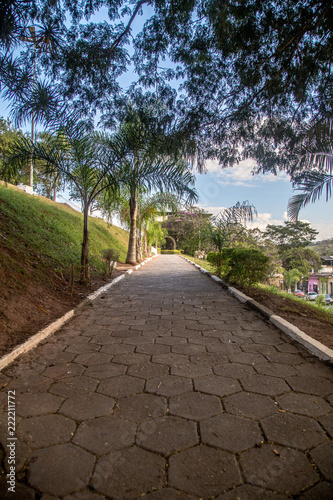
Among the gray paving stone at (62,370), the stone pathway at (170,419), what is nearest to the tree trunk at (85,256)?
the stone pathway at (170,419)

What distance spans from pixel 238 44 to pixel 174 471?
6771mm

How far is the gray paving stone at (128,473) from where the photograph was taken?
4.63ft

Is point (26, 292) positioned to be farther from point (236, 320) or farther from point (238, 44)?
point (238, 44)

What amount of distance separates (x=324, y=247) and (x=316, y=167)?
80.5ft

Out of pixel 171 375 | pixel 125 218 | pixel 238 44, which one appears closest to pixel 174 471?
pixel 171 375

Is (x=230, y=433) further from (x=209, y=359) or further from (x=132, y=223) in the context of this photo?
(x=132, y=223)

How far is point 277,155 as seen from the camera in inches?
284

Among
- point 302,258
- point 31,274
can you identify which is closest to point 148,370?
point 31,274

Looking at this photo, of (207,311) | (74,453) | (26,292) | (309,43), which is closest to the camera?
(74,453)

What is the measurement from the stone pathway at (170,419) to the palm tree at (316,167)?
301 centimetres

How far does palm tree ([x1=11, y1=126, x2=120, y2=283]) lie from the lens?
589 centimetres

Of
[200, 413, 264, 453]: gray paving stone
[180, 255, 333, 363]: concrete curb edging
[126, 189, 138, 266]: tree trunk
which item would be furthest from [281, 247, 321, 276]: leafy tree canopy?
[200, 413, 264, 453]: gray paving stone

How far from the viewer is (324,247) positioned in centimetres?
2664

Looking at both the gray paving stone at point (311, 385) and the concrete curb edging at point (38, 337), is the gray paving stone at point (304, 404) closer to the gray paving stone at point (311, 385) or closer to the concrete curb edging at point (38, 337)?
the gray paving stone at point (311, 385)
